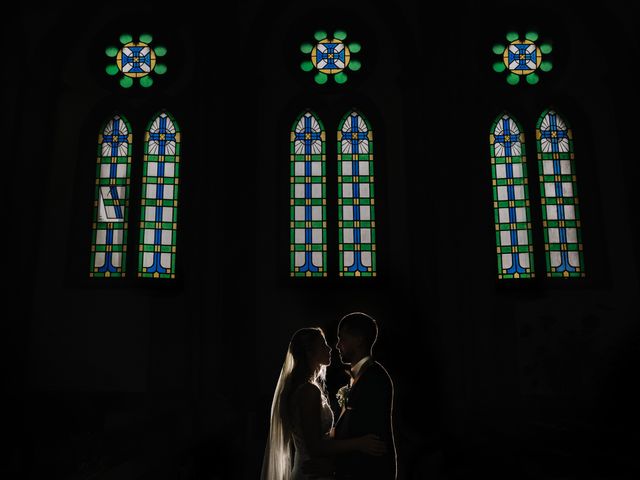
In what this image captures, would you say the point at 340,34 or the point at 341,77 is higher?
the point at 340,34

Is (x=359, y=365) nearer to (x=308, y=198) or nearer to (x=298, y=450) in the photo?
(x=298, y=450)

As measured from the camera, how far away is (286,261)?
858 cm

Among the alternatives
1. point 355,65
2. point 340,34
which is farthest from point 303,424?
point 340,34

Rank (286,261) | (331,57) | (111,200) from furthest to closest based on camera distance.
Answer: (331,57) → (111,200) → (286,261)

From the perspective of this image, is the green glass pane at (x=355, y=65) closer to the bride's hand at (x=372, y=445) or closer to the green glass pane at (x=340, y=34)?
the green glass pane at (x=340, y=34)

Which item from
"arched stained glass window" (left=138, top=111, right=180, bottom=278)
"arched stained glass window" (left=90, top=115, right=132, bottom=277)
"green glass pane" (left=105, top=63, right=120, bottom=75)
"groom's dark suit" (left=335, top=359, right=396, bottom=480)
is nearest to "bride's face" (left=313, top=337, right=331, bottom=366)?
"groom's dark suit" (left=335, top=359, right=396, bottom=480)

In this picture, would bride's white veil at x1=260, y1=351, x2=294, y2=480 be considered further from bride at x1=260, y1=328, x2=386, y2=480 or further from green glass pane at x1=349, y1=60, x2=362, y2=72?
green glass pane at x1=349, y1=60, x2=362, y2=72

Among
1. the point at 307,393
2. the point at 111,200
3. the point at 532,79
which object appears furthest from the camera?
the point at 532,79

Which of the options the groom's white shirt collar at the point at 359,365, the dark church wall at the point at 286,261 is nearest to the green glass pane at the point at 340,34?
the dark church wall at the point at 286,261

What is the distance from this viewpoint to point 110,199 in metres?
8.85

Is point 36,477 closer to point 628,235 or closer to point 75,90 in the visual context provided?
point 75,90

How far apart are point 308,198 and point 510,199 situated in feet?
8.90

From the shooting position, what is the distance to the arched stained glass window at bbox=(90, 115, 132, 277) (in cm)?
866

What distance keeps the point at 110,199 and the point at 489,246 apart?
495 cm
